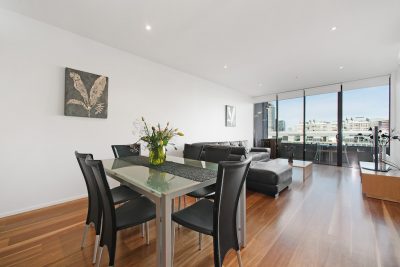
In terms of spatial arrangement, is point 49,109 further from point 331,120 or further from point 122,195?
point 331,120

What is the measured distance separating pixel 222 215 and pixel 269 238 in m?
1.01

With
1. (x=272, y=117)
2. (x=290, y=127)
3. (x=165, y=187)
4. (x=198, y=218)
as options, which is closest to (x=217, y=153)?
(x=198, y=218)

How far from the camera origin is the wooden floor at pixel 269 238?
151cm

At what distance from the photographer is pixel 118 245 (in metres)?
1.72

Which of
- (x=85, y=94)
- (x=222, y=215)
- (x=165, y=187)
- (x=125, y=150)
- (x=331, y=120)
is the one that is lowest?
(x=222, y=215)

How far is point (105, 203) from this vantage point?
130 cm

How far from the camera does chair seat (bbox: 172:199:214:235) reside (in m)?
1.21

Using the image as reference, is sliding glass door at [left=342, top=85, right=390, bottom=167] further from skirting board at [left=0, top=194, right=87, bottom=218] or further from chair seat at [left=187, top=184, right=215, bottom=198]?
skirting board at [left=0, top=194, right=87, bottom=218]

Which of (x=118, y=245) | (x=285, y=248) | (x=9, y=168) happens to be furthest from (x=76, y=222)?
(x=285, y=248)

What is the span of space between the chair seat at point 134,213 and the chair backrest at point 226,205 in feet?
1.91

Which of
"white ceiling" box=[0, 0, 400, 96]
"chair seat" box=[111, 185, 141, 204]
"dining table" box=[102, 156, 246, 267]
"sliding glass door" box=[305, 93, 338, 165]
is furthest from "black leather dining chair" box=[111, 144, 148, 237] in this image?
"sliding glass door" box=[305, 93, 338, 165]

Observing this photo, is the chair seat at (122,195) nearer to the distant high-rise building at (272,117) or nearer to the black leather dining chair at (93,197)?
the black leather dining chair at (93,197)

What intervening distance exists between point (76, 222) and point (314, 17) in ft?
13.5

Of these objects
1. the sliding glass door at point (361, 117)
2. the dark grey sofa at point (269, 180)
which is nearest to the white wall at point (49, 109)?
the dark grey sofa at point (269, 180)
